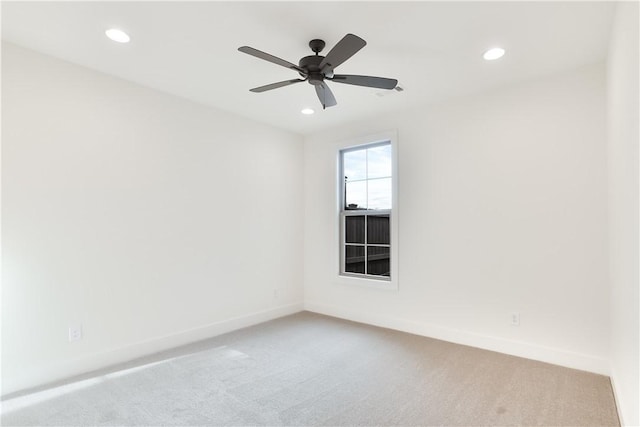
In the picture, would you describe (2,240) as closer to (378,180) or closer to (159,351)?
(159,351)

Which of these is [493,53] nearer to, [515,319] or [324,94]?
[324,94]

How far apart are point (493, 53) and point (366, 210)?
7.62 feet

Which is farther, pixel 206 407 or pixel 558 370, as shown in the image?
pixel 558 370

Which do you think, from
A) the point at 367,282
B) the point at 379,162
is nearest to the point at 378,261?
the point at 367,282

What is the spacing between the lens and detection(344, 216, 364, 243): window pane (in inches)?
181

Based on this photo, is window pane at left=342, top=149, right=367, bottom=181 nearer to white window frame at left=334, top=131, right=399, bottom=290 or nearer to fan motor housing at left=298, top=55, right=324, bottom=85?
white window frame at left=334, top=131, right=399, bottom=290

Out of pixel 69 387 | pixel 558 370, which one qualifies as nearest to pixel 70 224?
pixel 69 387

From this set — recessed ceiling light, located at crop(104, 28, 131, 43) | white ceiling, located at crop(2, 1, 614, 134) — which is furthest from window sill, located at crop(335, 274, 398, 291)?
recessed ceiling light, located at crop(104, 28, 131, 43)

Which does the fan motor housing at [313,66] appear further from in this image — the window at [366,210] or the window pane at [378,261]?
the window pane at [378,261]

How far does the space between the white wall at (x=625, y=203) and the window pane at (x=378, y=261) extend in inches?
86.7

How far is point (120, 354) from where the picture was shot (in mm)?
3115

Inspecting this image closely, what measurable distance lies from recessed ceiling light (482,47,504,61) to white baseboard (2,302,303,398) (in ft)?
12.0

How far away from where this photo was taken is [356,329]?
4.02 meters

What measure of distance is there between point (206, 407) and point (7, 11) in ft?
9.49
